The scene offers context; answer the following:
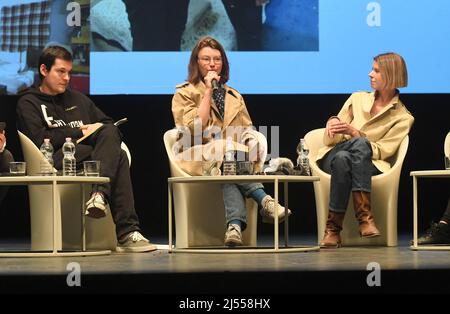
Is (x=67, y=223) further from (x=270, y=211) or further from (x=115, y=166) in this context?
(x=270, y=211)

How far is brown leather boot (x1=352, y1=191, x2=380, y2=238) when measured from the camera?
539 centimetres

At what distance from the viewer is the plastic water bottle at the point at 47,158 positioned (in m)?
4.94

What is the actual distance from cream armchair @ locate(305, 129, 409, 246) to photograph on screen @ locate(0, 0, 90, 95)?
1788 mm

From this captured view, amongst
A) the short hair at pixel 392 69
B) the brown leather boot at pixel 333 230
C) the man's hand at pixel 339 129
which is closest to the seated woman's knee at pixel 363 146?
the man's hand at pixel 339 129

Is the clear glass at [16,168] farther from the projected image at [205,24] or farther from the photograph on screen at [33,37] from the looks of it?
the projected image at [205,24]

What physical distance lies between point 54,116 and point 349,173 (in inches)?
60.8

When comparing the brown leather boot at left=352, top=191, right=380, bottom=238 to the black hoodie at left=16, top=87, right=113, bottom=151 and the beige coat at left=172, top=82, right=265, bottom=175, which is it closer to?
the beige coat at left=172, top=82, right=265, bottom=175

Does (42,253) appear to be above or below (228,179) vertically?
below

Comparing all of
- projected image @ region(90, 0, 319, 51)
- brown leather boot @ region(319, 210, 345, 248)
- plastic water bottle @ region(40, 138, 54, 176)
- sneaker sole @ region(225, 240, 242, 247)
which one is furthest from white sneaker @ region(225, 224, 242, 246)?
projected image @ region(90, 0, 319, 51)

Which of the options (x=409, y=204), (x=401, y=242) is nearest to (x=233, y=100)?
(x=401, y=242)

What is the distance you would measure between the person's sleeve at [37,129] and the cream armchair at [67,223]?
0.61 feet
